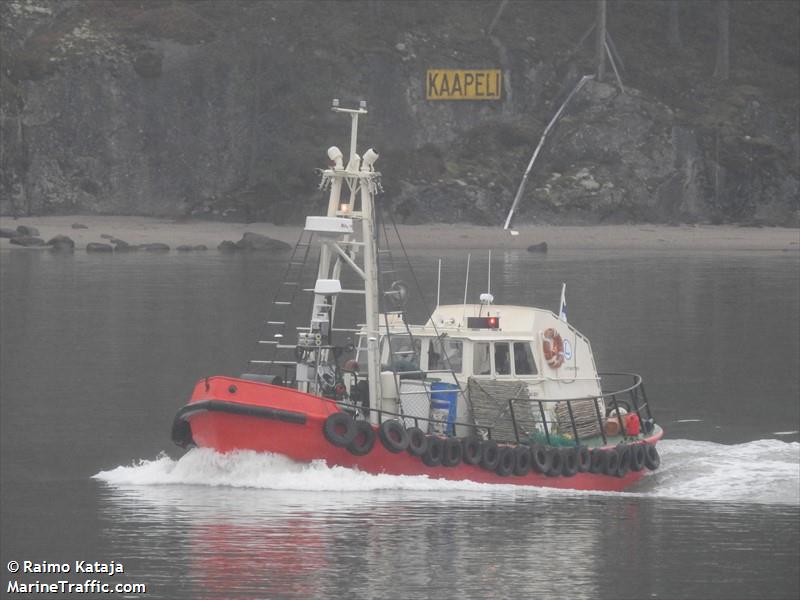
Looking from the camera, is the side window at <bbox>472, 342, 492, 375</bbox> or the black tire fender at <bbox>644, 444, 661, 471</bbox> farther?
the black tire fender at <bbox>644, 444, 661, 471</bbox>

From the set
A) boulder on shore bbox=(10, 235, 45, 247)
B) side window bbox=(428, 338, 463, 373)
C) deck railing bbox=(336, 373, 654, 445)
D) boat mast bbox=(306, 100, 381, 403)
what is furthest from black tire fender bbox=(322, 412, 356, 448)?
boulder on shore bbox=(10, 235, 45, 247)

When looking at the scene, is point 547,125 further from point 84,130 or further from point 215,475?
point 215,475

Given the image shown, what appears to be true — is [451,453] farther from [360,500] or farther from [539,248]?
[539,248]

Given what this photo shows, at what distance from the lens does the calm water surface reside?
1917 cm

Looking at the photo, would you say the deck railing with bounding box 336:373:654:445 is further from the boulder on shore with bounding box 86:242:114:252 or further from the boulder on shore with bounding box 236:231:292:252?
the boulder on shore with bounding box 86:242:114:252

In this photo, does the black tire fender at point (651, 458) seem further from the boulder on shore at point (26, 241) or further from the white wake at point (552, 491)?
the boulder on shore at point (26, 241)

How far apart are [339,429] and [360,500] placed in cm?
102

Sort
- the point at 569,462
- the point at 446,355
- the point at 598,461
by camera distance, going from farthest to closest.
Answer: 1. the point at 598,461
2. the point at 446,355
3. the point at 569,462

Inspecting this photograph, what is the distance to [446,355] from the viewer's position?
2461cm

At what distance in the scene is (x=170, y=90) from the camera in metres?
73.2

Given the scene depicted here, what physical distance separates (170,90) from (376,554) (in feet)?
183

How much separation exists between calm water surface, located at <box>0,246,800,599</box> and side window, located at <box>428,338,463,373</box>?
2.30 m

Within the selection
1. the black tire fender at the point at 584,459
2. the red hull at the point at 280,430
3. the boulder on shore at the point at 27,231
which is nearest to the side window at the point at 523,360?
the black tire fender at the point at 584,459

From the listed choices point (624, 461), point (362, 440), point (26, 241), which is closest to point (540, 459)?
point (624, 461)
